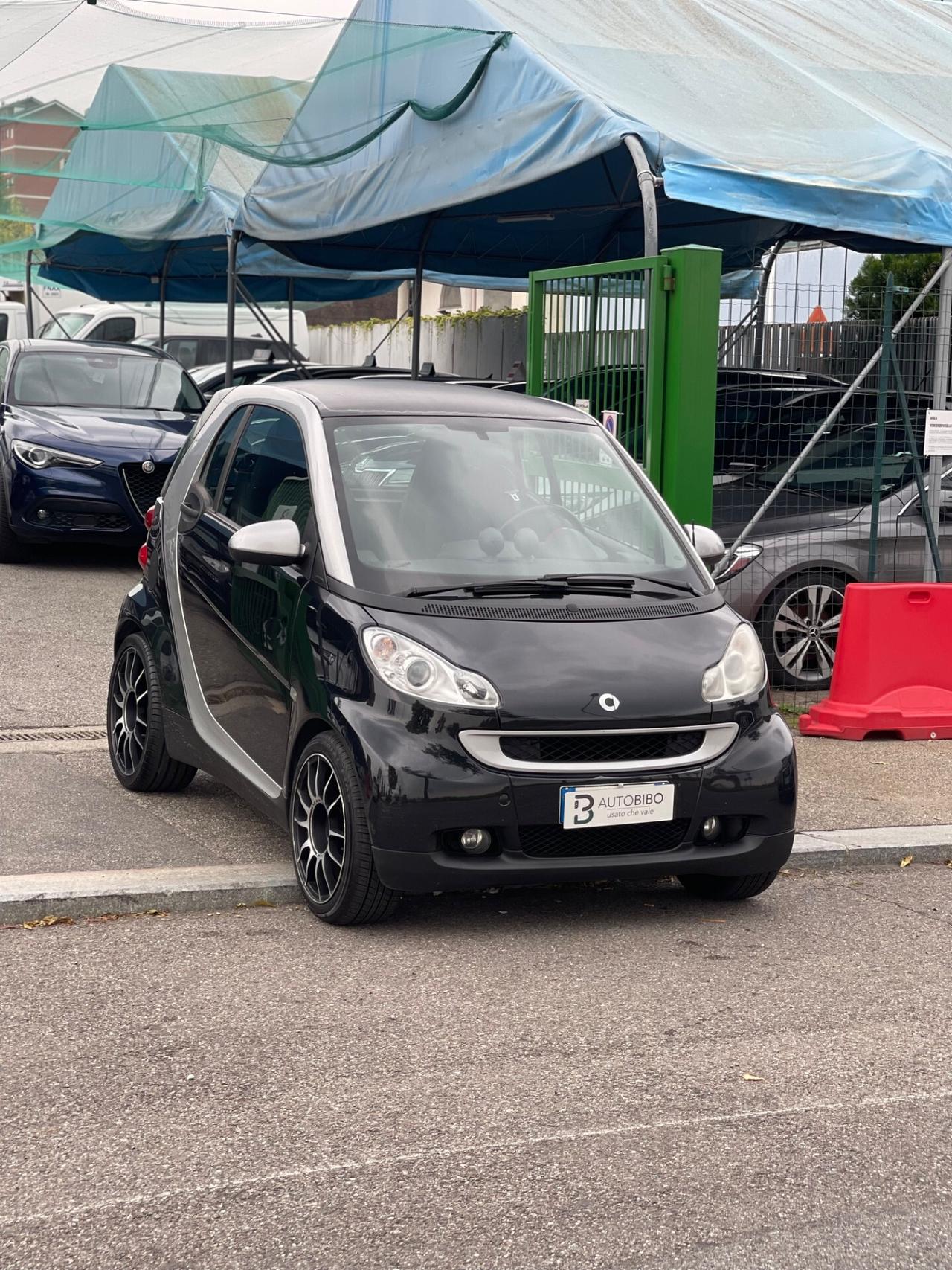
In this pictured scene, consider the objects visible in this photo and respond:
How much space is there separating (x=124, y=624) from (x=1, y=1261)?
416cm

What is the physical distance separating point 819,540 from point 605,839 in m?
4.94

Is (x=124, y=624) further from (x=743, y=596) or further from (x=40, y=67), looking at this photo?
(x=40, y=67)

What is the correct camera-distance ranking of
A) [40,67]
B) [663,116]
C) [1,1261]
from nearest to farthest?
[1,1261]
[663,116]
[40,67]

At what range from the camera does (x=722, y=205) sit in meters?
9.23

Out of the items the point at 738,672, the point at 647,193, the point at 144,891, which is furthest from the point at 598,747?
the point at 647,193

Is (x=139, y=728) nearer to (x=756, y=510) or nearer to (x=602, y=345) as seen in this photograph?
(x=602, y=345)

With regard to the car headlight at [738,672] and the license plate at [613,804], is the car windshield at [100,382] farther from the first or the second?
the license plate at [613,804]

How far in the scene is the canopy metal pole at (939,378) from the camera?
10062 millimetres

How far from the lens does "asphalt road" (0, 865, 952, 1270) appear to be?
11.1 ft

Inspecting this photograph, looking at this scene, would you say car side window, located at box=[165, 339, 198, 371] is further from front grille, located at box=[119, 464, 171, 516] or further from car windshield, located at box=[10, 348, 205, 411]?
front grille, located at box=[119, 464, 171, 516]

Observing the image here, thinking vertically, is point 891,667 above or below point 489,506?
below

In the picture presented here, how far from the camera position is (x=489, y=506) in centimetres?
600

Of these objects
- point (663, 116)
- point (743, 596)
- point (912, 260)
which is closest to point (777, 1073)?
point (743, 596)

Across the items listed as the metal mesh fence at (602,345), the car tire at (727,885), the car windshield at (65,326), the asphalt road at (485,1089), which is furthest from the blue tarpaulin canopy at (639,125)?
the car windshield at (65,326)
